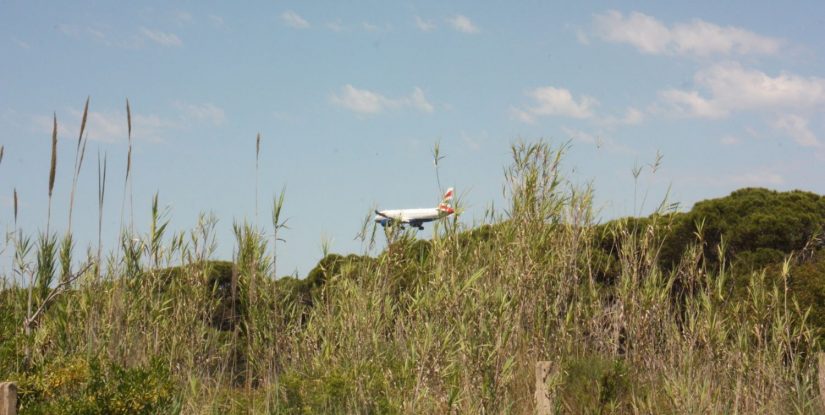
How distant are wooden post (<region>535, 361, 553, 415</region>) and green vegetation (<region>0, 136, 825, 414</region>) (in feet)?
0.22

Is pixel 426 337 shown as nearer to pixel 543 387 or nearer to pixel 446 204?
pixel 543 387

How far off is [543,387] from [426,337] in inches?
41.9

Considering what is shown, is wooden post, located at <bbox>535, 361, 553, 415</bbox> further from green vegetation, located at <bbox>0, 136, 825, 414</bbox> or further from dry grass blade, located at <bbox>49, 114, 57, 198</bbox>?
dry grass blade, located at <bbox>49, 114, 57, 198</bbox>

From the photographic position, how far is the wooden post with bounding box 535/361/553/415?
208 inches

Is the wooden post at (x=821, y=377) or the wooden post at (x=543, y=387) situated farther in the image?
the wooden post at (x=821, y=377)

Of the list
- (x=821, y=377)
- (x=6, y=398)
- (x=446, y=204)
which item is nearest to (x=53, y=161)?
(x=6, y=398)

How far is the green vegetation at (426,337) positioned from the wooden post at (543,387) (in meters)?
0.07

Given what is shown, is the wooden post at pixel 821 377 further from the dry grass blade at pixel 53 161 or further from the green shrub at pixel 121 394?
the dry grass blade at pixel 53 161

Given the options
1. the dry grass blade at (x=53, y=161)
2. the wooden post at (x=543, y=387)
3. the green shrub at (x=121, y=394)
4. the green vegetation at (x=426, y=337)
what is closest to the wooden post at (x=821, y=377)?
the green vegetation at (x=426, y=337)

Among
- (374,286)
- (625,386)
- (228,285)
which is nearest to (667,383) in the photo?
(625,386)

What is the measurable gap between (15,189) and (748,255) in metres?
9.64

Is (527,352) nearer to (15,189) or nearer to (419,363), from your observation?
(419,363)

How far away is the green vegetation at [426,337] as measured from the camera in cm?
491

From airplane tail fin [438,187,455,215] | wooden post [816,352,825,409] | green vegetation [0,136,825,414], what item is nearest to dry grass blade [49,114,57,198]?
green vegetation [0,136,825,414]
